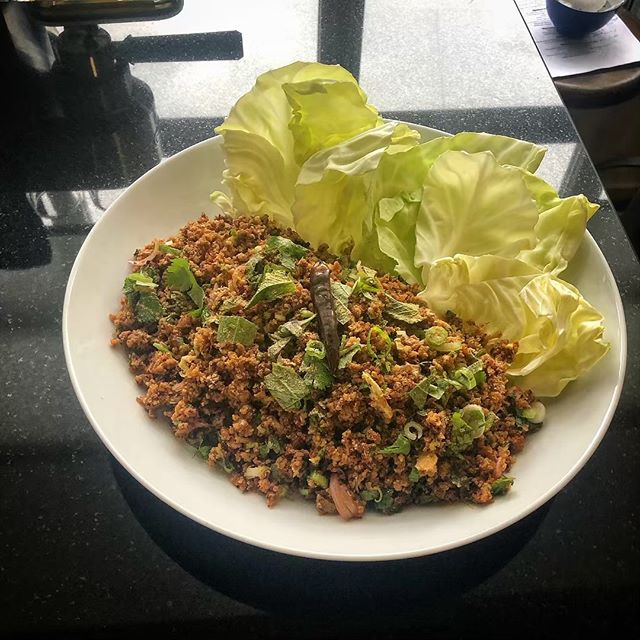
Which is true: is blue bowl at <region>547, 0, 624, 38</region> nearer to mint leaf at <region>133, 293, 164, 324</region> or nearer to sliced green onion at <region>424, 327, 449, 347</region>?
sliced green onion at <region>424, 327, 449, 347</region>

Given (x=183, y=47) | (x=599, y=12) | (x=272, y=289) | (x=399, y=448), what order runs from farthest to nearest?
(x=599, y=12) < (x=183, y=47) < (x=272, y=289) < (x=399, y=448)

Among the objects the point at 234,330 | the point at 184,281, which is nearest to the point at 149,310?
the point at 184,281

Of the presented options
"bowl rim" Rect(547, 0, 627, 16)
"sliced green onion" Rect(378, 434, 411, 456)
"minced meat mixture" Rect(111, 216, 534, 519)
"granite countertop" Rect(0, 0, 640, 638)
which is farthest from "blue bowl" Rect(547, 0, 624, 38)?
"sliced green onion" Rect(378, 434, 411, 456)

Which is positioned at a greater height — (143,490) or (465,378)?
(465,378)

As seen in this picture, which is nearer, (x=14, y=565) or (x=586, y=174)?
(x=14, y=565)

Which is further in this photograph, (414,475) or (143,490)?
(143,490)

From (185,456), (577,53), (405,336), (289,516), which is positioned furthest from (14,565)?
(577,53)

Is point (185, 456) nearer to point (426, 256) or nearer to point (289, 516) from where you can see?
point (289, 516)

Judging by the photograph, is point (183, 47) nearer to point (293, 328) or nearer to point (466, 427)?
point (293, 328)
